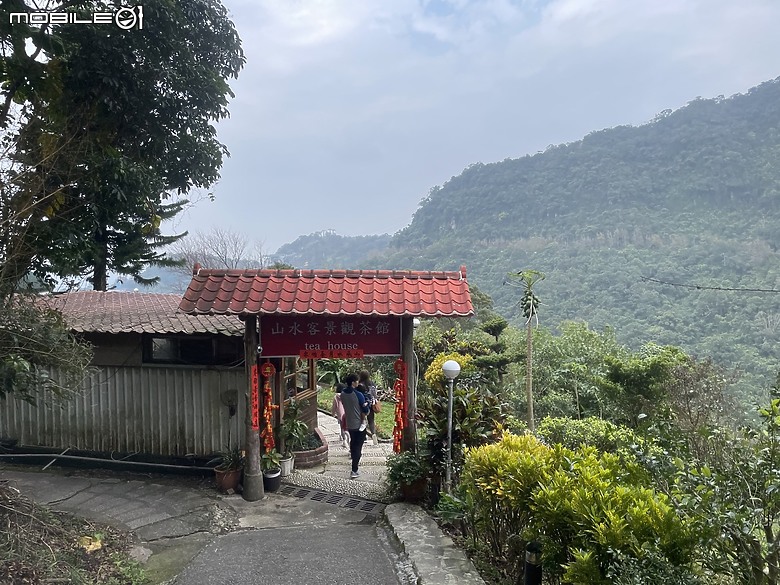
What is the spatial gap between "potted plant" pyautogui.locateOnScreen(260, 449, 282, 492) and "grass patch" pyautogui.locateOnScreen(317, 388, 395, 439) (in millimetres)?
5791

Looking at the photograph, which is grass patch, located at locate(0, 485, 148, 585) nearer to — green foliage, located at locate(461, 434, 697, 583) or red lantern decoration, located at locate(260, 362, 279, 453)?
red lantern decoration, located at locate(260, 362, 279, 453)

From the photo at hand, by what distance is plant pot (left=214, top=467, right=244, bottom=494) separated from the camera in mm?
6988

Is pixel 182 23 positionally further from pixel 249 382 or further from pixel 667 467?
pixel 667 467

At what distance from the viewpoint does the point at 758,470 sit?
9.82ft

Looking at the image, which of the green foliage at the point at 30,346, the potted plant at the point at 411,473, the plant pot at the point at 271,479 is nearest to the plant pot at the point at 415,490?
the potted plant at the point at 411,473

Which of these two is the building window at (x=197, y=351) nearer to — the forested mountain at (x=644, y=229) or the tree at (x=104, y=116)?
the tree at (x=104, y=116)

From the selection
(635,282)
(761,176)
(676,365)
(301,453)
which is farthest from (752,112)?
(301,453)

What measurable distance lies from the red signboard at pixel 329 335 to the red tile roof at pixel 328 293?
33 centimetres

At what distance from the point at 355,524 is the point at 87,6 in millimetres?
7712

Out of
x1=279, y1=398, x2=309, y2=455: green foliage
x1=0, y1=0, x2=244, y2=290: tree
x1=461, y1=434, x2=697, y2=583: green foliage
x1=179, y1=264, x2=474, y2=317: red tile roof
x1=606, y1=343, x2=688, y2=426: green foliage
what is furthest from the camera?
x1=606, y1=343, x2=688, y2=426: green foliage

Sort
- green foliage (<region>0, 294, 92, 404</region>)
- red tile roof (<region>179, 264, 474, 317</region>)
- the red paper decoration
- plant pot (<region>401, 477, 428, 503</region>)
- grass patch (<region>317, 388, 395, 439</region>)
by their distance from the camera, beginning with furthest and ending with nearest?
grass patch (<region>317, 388, 395, 439</region>) → the red paper decoration → plant pot (<region>401, 477, 428, 503</region>) → red tile roof (<region>179, 264, 474, 317</region>) → green foliage (<region>0, 294, 92, 404</region>)

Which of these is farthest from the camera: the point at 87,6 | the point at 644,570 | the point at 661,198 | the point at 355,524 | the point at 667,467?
the point at 661,198

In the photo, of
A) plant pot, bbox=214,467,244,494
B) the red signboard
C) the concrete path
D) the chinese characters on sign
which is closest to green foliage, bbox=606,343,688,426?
the concrete path

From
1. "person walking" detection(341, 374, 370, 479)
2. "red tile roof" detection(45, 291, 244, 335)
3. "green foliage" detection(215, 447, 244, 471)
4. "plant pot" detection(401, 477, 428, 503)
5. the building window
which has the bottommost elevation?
"plant pot" detection(401, 477, 428, 503)
